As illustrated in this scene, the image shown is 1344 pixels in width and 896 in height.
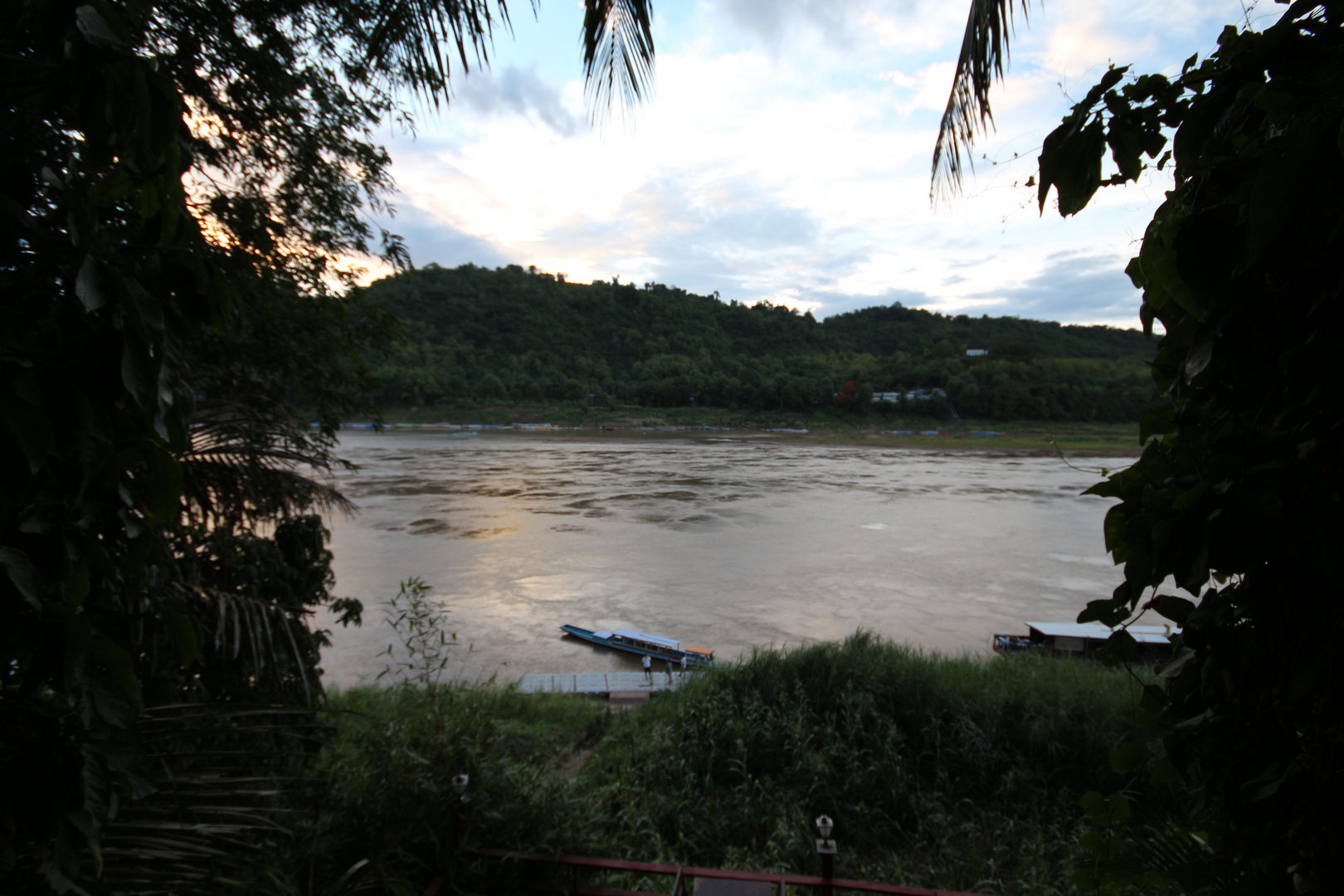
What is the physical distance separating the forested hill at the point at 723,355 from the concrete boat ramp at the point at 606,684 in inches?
1721

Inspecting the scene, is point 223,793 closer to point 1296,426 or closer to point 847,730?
point 1296,426

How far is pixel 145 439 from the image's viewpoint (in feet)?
2.74

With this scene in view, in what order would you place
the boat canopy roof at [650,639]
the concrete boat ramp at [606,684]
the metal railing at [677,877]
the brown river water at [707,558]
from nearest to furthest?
1. the metal railing at [677,877]
2. the concrete boat ramp at [606,684]
3. the boat canopy roof at [650,639]
4. the brown river water at [707,558]

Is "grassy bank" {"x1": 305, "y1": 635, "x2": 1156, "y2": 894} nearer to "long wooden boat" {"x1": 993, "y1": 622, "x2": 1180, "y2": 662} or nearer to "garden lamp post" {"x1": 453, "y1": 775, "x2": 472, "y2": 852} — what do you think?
"garden lamp post" {"x1": 453, "y1": 775, "x2": 472, "y2": 852}

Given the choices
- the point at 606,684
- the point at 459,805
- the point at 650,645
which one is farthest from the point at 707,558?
the point at 459,805

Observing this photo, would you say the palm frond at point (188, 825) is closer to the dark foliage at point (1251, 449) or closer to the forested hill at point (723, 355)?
the dark foliage at point (1251, 449)

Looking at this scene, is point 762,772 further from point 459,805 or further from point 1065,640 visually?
point 1065,640

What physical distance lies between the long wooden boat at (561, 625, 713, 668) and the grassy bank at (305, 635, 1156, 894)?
2571 millimetres

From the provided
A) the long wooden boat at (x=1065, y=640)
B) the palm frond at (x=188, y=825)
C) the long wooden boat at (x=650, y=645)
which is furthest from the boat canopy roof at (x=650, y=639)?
the palm frond at (x=188, y=825)

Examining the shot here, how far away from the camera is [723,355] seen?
3440 inches

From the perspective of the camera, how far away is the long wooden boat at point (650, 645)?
386 inches

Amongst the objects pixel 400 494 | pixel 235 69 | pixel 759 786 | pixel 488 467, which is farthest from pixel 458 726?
pixel 488 467

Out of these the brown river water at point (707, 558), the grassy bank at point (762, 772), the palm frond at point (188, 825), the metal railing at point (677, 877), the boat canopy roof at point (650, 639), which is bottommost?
the brown river water at point (707, 558)

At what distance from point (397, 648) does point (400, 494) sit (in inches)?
744
